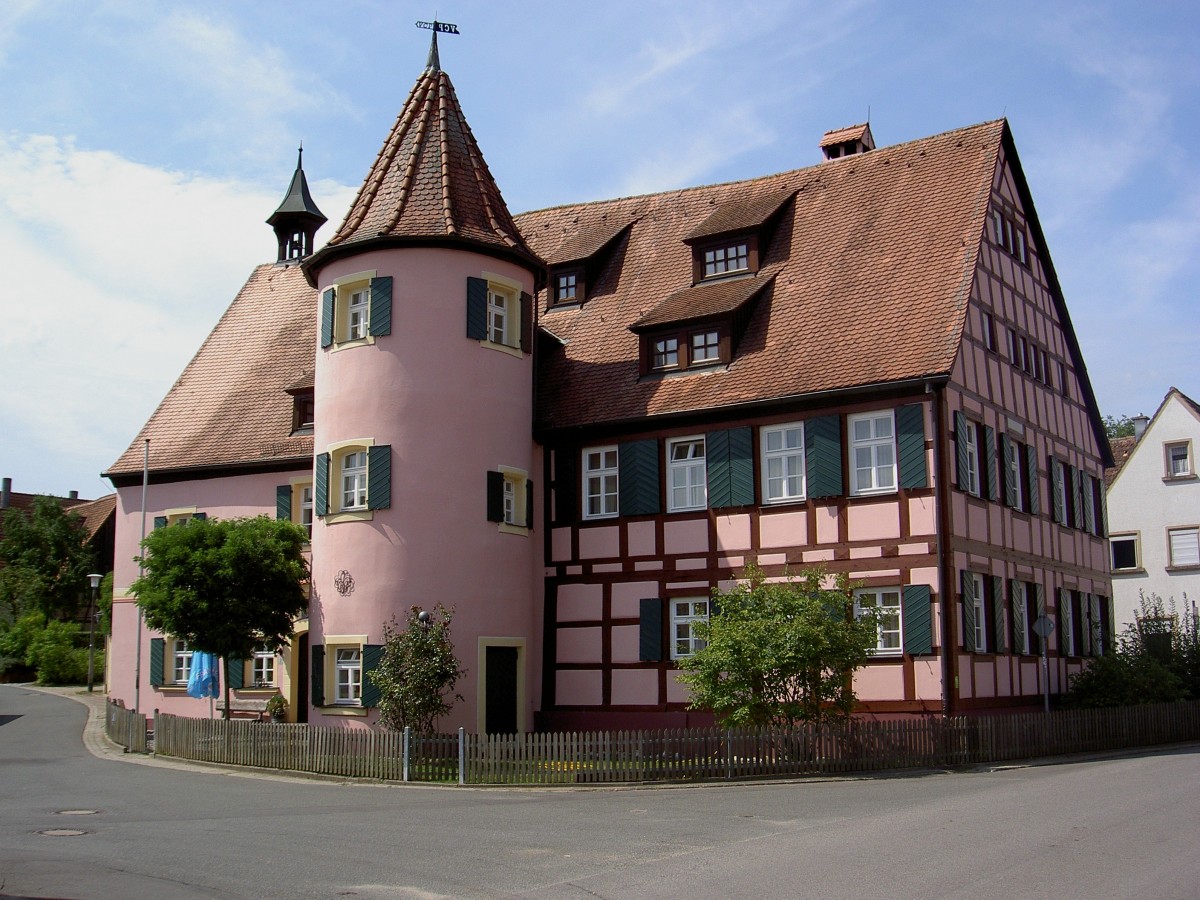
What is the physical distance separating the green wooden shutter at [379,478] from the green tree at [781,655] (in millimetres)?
6474

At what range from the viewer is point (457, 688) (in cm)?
2439

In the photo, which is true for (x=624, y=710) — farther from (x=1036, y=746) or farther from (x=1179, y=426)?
(x=1179, y=426)

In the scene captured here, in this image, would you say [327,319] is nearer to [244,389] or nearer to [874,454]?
[244,389]

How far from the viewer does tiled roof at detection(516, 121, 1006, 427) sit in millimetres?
23906

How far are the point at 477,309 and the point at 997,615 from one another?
1128 cm

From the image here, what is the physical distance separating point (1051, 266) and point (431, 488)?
15094 millimetres

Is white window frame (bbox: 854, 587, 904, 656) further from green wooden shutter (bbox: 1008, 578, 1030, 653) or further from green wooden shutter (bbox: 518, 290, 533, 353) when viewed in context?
green wooden shutter (bbox: 518, 290, 533, 353)

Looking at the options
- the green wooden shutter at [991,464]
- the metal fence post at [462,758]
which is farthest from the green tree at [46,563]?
the green wooden shutter at [991,464]

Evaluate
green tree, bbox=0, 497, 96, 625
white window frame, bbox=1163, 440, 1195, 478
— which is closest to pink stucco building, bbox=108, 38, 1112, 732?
white window frame, bbox=1163, 440, 1195, 478

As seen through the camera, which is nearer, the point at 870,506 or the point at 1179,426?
the point at 870,506

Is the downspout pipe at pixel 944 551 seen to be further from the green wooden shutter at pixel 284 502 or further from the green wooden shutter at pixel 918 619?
the green wooden shutter at pixel 284 502

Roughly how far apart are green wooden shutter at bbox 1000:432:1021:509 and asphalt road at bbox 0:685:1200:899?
21.8 feet

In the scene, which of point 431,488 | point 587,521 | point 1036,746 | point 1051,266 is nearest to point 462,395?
point 431,488

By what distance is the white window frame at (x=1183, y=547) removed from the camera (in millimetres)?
45500
